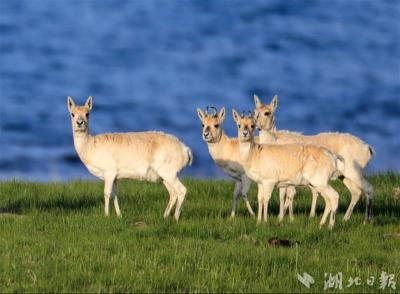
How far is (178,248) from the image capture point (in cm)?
1645

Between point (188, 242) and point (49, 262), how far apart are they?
9.03ft

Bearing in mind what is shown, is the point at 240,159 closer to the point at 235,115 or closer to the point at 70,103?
Result: the point at 235,115

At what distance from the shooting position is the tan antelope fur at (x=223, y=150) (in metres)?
20.1

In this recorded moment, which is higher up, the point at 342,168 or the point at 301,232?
the point at 342,168

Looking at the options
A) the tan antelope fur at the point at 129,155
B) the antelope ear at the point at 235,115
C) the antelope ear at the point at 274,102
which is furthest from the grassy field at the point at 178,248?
the antelope ear at the point at 274,102

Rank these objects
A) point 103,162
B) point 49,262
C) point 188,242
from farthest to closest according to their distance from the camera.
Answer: point 103,162, point 188,242, point 49,262

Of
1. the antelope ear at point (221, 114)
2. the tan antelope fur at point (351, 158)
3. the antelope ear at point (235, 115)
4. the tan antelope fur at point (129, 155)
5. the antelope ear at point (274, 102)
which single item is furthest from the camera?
the antelope ear at point (274, 102)

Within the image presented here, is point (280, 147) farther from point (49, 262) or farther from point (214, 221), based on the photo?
point (49, 262)

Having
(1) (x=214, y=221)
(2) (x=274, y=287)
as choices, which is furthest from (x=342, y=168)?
(2) (x=274, y=287)

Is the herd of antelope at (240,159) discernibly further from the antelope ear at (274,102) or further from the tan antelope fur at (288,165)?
the antelope ear at (274,102)

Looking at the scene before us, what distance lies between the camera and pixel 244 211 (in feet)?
70.5

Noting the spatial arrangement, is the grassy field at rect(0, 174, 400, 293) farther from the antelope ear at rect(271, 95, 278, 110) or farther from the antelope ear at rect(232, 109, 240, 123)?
the antelope ear at rect(271, 95, 278, 110)

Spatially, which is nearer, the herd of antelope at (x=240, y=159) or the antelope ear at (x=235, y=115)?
the herd of antelope at (x=240, y=159)

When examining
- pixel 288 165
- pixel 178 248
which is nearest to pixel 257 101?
pixel 288 165
